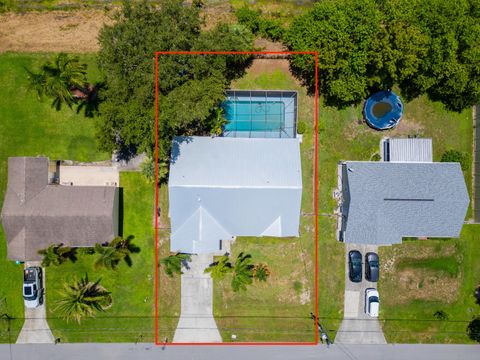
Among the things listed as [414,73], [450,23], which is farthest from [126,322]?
[450,23]

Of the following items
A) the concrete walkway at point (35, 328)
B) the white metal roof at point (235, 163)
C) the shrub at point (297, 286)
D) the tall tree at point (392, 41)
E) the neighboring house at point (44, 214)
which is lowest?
the concrete walkway at point (35, 328)

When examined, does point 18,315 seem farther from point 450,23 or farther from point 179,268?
point 450,23

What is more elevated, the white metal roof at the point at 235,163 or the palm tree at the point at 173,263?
the white metal roof at the point at 235,163

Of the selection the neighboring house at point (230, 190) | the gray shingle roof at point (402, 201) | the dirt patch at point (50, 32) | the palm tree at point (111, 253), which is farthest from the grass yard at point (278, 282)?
the dirt patch at point (50, 32)

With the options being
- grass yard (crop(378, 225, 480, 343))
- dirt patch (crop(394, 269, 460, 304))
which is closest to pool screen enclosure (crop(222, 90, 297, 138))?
grass yard (crop(378, 225, 480, 343))

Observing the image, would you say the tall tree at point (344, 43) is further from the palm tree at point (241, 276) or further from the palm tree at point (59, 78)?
the palm tree at point (59, 78)

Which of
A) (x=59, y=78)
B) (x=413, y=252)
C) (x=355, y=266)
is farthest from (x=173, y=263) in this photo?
(x=413, y=252)
